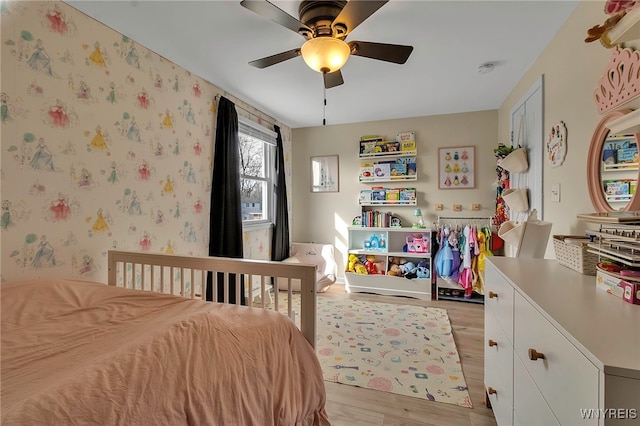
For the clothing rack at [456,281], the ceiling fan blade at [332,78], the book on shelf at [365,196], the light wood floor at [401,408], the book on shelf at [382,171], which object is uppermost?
the ceiling fan blade at [332,78]

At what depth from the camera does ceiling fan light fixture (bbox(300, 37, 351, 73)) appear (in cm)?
157

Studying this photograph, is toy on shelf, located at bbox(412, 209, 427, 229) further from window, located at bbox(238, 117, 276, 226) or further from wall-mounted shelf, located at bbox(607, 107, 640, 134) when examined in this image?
wall-mounted shelf, located at bbox(607, 107, 640, 134)

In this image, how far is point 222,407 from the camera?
85 cm

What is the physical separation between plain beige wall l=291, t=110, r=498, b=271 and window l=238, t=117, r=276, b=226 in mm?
670

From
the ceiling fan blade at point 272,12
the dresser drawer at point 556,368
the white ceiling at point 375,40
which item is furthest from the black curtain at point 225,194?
the dresser drawer at point 556,368

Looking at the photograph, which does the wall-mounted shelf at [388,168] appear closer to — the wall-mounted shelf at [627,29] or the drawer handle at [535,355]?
the wall-mounted shelf at [627,29]

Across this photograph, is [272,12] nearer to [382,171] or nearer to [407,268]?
[382,171]

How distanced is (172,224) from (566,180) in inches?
114

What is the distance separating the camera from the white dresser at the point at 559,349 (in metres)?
0.56

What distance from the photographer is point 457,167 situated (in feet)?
12.0

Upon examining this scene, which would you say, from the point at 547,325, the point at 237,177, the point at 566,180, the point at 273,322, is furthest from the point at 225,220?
the point at 566,180

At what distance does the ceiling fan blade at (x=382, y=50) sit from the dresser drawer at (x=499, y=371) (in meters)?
1.61

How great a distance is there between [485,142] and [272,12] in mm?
3199

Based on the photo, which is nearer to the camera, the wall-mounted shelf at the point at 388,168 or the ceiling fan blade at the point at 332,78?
the ceiling fan blade at the point at 332,78
